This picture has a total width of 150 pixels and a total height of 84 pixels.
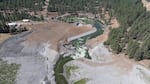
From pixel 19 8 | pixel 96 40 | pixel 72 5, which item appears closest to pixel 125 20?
pixel 96 40

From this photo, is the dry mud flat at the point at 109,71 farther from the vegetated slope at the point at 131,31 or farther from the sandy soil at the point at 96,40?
the sandy soil at the point at 96,40

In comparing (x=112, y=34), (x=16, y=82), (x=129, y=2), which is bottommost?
(x=16, y=82)

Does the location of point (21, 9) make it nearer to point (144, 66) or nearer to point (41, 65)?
point (41, 65)

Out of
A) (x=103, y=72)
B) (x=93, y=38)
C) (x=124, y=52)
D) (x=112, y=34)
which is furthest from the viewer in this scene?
(x=93, y=38)

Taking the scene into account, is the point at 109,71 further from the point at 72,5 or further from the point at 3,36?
the point at 72,5

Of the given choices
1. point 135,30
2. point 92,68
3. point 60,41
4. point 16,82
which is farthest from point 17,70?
point 135,30

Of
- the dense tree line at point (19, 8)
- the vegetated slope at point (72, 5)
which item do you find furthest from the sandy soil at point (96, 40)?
the vegetated slope at point (72, 5)

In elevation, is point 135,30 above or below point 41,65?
above

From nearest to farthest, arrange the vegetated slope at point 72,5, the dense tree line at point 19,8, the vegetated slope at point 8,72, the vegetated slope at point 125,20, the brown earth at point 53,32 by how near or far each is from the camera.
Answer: the vegetated slope at point 8,72, the vegetated slope at point 125,20, the brown earth at point 53,32, the dense tree line at point 19,8, the vegetated slope at point 72,5
